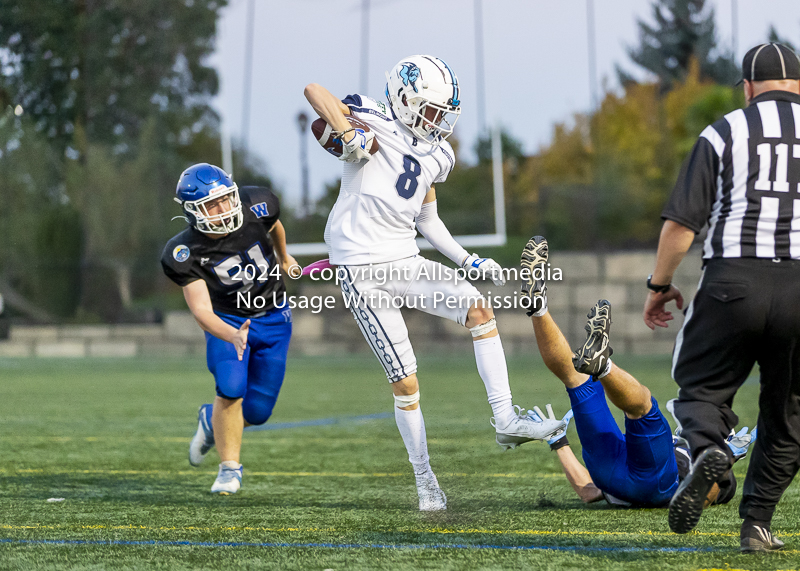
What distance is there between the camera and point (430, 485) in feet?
12.5

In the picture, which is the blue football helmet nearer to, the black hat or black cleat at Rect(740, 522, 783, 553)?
the black hat

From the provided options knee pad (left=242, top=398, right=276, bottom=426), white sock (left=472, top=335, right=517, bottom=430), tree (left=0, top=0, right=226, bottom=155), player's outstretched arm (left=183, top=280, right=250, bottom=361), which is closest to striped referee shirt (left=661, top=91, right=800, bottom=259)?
white sock (left=472, top=335, right=517, bottom=430)

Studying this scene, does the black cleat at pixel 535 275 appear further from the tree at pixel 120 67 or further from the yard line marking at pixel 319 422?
the tree at pixel 120 67

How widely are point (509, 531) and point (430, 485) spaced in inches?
22.4

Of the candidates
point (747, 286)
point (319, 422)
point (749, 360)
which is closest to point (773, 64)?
point (747, 286)

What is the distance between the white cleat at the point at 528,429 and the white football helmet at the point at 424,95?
1.25m

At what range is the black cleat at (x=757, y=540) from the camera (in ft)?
9.34

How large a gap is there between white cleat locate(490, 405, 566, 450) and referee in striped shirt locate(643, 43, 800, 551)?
884 millimetres

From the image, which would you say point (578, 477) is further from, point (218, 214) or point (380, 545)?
point (218, 214)

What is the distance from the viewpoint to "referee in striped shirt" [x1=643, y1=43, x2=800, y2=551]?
106 inches

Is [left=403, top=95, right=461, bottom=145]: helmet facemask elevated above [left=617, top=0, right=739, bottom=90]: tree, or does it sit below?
below

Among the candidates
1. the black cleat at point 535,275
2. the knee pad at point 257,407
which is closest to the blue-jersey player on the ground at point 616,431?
the black cleat at point 535,275

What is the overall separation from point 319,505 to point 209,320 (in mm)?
967

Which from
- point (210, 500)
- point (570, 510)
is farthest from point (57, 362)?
point (570, 510)
